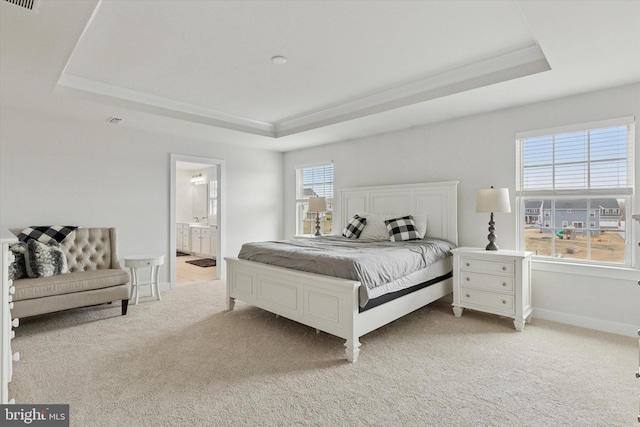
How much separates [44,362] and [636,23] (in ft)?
15.3

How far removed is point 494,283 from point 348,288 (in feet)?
5.67

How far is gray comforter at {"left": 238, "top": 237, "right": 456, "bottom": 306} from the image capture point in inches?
104

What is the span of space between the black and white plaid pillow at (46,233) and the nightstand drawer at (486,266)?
14.8 feet

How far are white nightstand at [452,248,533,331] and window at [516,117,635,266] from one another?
0.46 m

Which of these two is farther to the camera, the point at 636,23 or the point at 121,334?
the point at 121,334

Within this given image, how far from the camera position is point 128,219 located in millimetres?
4555

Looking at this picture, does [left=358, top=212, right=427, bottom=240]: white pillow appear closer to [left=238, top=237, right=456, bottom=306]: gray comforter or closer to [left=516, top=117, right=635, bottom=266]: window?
[left=238, top=237, right=456, bottom=306]: gray comforter

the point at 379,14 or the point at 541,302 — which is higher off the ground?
the point at 379,14

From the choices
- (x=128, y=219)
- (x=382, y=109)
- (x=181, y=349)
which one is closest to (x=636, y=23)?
(x=382, y=109)

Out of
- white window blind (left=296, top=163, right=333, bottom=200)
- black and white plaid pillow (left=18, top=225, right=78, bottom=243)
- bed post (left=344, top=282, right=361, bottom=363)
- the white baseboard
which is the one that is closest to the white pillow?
white window blind (left=296, top=163, right=333, bottom=200)

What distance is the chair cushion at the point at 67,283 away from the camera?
305 cm

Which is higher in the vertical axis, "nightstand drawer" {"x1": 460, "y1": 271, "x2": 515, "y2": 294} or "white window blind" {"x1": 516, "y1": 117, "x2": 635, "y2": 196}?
"white window blind" {"x1": 516, "y1": 117, "x2": 635, "y2": 196}

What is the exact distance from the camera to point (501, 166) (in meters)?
3.80

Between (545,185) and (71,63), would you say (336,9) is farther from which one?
(545,185)
